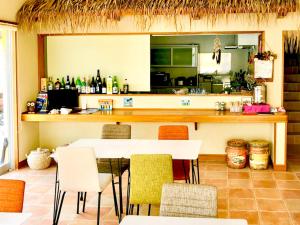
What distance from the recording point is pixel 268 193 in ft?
19.5

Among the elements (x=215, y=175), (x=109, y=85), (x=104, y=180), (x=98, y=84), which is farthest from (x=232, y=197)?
(x=98, y=84)

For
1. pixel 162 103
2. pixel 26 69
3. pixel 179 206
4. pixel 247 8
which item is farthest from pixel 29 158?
pixel 179 206

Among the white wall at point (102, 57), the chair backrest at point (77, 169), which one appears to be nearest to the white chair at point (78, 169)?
the chair backrest at point (77, 169)

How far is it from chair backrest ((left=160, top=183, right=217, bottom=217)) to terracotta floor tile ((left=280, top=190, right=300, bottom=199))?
9.99 ft

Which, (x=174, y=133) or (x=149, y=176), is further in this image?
(x=174, y=133)

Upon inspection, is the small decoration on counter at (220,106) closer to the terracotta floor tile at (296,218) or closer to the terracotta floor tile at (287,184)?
the terracotta floor tile at (287,184)

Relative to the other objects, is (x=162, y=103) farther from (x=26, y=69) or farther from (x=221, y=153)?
(x=26, y=69)

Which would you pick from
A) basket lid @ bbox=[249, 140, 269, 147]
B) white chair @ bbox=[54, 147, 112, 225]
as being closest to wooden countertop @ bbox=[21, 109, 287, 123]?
basket lid @ bbox=[249, 140, 269, 147]

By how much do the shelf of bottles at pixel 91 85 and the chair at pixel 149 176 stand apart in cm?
391

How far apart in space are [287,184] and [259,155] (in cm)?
83

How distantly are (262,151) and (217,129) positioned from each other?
90 centimetres

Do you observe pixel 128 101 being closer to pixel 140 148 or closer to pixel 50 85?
pixel 50 85

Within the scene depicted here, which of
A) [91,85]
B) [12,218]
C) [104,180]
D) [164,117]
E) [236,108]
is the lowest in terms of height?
[104,180]

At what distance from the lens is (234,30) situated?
7.36 meters
